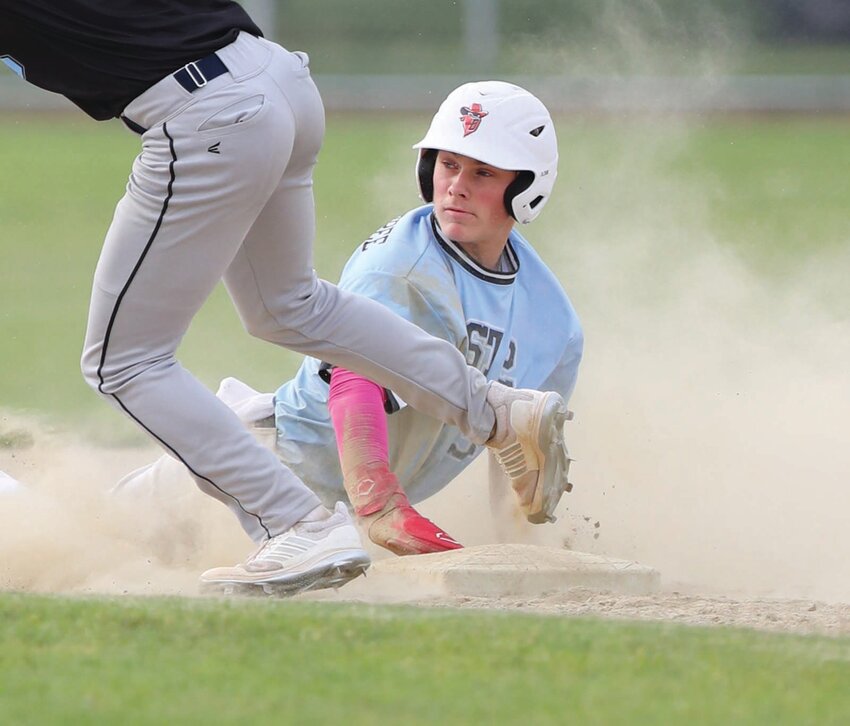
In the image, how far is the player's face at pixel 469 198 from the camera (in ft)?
17.5

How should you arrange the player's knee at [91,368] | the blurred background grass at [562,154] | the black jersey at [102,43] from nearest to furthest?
the black jersey at [102,43] → the player's knee at [91,368] → the blurred background grass at [562,154]

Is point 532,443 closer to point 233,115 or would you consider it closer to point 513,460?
point 513,460

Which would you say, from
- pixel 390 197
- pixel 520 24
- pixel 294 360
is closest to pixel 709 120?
pixel 520 24

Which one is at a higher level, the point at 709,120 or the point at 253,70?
the point at 709,120

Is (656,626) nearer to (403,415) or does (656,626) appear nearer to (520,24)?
(403,415)

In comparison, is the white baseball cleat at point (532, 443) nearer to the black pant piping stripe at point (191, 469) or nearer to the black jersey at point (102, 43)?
the black pant piping stripe at point (191, 469)

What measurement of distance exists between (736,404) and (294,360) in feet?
9.61

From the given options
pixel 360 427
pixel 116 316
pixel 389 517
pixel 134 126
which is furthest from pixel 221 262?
pixel 389 517

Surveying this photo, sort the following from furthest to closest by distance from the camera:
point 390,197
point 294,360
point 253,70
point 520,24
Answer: point 520,24 < point 390,197 < point 294,360 < point 253,70

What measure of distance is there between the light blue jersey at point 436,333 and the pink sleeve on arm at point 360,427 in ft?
1.06

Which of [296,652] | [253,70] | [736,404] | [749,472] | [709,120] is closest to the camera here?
[296,652]

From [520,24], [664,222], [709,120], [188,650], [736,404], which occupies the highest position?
[520,24]

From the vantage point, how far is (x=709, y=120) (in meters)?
25.1

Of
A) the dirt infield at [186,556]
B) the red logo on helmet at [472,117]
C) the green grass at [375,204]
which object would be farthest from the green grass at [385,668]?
the green grass at [375,204]
